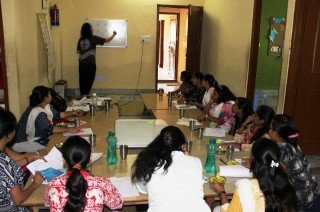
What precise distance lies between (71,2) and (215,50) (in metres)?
3.48

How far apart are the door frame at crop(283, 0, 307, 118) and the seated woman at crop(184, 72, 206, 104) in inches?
48.5

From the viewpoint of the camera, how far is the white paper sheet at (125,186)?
201 cm

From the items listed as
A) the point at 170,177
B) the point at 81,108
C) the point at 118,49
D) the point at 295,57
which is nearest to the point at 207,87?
the point at 295,57

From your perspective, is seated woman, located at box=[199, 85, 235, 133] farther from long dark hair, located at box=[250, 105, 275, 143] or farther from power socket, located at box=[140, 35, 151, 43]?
power socket, located at box=[140, 35, 151, 43]

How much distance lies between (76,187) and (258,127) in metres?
1.95

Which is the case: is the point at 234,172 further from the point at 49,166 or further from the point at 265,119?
the point at 49,166

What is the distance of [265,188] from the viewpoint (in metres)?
1.71

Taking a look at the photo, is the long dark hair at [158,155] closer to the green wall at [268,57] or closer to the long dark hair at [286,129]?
the long dark hair at [286,129]

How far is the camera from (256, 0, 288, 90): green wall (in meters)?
6.05

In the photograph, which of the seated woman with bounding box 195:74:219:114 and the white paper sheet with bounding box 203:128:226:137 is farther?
the seated woman with bounding box 195:74:219:114

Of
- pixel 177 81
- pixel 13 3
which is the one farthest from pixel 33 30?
pixel 177 81

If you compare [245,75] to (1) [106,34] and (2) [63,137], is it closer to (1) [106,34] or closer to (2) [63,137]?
(2) [63,137]

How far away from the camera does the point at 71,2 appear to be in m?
7.57

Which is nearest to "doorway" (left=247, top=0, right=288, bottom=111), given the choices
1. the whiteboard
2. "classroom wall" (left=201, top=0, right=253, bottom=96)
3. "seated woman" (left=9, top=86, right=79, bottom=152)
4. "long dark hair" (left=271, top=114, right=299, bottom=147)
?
"classroom wall" (left=201, top=0, right=253, bottom=96)
